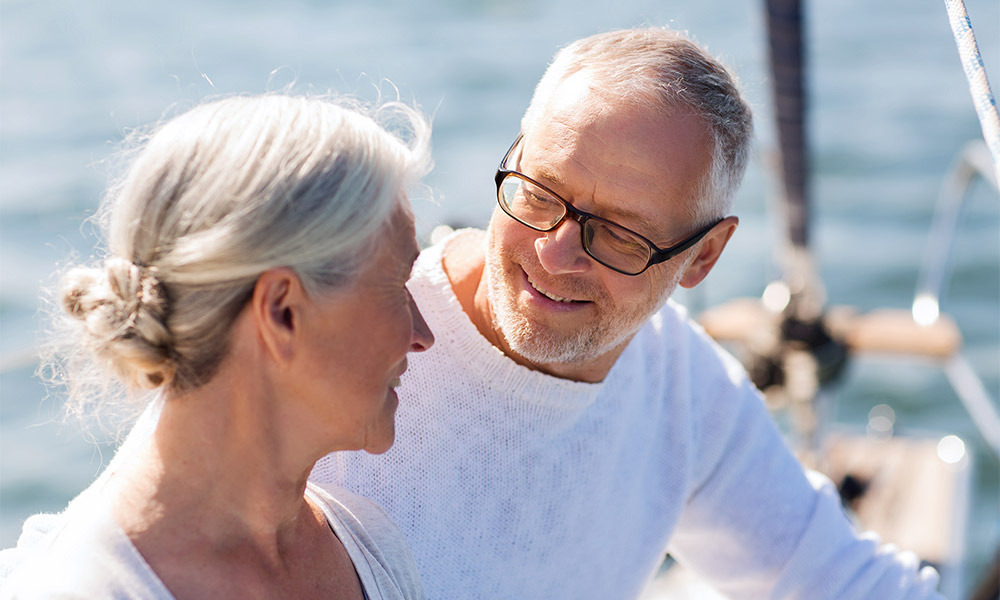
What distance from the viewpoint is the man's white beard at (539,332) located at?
1.63m

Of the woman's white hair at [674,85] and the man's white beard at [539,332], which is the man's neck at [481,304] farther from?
the woman's white hair at [674,85]

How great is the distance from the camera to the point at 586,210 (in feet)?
5.25

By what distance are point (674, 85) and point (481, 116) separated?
22.5 feet

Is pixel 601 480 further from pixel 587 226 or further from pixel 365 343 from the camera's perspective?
pixel 365 343

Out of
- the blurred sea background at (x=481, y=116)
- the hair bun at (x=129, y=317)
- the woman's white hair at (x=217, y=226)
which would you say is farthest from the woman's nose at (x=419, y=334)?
the blurred sea background at (x=481, y=116)

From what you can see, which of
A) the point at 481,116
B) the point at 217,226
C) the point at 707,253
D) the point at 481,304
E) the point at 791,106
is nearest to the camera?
A: the point at 217,226

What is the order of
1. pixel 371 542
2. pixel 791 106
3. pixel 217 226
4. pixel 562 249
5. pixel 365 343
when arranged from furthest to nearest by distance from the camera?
1. pixel 791 106
2. pixel 562 249
3. pixel 371 542
4. pixel 365 343
5. pixel 217 226

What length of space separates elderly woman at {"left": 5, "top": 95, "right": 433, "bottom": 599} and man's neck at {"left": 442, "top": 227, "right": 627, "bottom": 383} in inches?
18.9

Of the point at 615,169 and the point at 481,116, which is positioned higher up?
the point at 615,169

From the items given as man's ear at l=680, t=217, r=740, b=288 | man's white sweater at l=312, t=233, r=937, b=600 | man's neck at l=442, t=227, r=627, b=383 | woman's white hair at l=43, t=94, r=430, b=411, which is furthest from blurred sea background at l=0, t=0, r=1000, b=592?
woman's white hair at l=43, t=94, r=430, b=411

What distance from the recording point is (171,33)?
989cm

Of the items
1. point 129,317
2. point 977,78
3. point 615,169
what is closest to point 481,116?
point 615,169

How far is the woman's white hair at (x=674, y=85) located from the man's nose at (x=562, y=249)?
0.19 metres

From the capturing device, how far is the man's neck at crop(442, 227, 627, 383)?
1.71 metres
